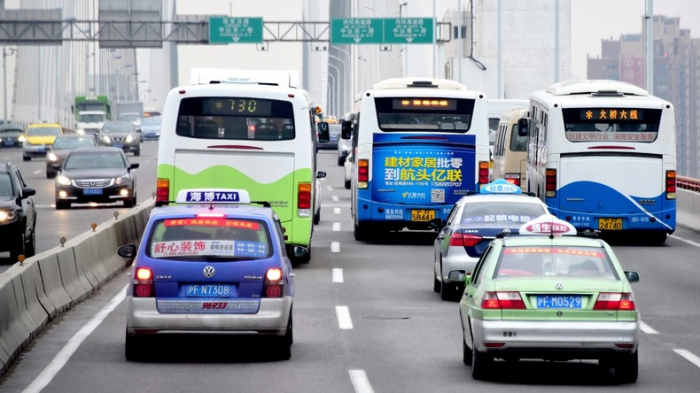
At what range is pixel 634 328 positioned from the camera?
1271cm

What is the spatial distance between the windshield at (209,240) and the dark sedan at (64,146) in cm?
4471

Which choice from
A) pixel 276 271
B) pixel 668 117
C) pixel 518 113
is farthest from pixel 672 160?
pixel 276 271

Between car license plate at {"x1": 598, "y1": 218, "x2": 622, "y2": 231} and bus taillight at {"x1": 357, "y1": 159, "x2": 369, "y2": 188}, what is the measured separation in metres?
4.74

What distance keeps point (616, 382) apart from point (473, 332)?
131 cm

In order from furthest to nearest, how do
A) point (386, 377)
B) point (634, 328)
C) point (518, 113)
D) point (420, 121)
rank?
point (518, 113) < point (420, 121) < point (386, 377) < point (634, 328)

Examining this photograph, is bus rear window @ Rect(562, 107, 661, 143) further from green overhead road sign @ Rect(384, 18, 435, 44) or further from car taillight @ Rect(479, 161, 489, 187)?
green overhead road sign @ Rect(384, 18, 435, 44)

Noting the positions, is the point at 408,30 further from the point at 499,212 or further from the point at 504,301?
the point at 504,301

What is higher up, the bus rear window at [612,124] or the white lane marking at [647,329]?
the bus rear window at [612,124]

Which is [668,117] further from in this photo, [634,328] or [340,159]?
[340,159]

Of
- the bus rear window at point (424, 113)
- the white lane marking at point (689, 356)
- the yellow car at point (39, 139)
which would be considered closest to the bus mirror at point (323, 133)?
the bus rear window at point (424, 113)

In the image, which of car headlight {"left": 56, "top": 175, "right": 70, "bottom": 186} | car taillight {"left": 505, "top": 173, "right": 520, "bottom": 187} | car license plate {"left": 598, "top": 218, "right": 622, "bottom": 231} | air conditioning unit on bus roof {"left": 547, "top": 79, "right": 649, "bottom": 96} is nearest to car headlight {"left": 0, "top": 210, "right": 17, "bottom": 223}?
car license plate {"left": 598, "top": 218, "right": 622, "bottom": 231}

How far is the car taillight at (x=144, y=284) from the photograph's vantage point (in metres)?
14.2

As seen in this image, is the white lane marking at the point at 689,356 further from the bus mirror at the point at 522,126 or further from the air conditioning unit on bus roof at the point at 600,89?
the bus mirror at the point at 522,126

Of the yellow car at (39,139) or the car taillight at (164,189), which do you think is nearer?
the car taillight at (164,189)
